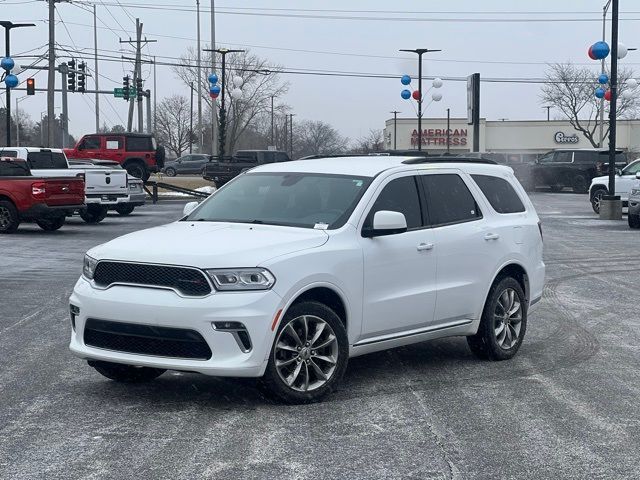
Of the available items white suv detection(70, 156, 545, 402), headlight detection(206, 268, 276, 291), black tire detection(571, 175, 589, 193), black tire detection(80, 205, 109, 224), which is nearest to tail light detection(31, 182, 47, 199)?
black tire detection(80, 205, 109, 224)

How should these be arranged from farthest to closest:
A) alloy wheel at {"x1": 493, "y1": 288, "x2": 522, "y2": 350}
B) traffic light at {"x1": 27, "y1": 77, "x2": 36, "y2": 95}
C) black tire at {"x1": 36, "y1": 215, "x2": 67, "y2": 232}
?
traffic light at {"x1": 27, "y1": 77, "x2": 36, "y2": 95} → black tire at {"x1": 36, "y1": 215, "x2": 67, "y2": 232} → alloy wheel at {"x1": 493, "y1": 288, "x2": 522, "y2": 350}

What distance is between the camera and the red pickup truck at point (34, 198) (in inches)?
913

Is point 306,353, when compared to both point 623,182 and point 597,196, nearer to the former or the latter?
point 623,182

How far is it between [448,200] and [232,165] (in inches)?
1360

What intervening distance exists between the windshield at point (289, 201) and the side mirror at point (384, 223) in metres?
0.21

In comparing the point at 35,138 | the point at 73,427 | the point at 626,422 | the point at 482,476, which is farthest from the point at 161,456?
the point at 35,138

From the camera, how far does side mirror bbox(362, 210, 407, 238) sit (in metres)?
7.69

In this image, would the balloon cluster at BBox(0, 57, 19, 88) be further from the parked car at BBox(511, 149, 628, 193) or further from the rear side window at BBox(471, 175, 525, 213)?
the rear side window at BBox(471, 175, 525, 213)

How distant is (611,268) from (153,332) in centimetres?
1179

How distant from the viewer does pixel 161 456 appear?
5.95m

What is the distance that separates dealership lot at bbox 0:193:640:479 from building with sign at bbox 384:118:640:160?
291 ft

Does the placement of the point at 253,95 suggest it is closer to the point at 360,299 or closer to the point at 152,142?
the point at 152,142

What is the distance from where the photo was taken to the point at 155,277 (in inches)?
275

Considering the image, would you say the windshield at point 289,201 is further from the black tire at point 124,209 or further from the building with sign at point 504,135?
the building with sign at point 504,135
